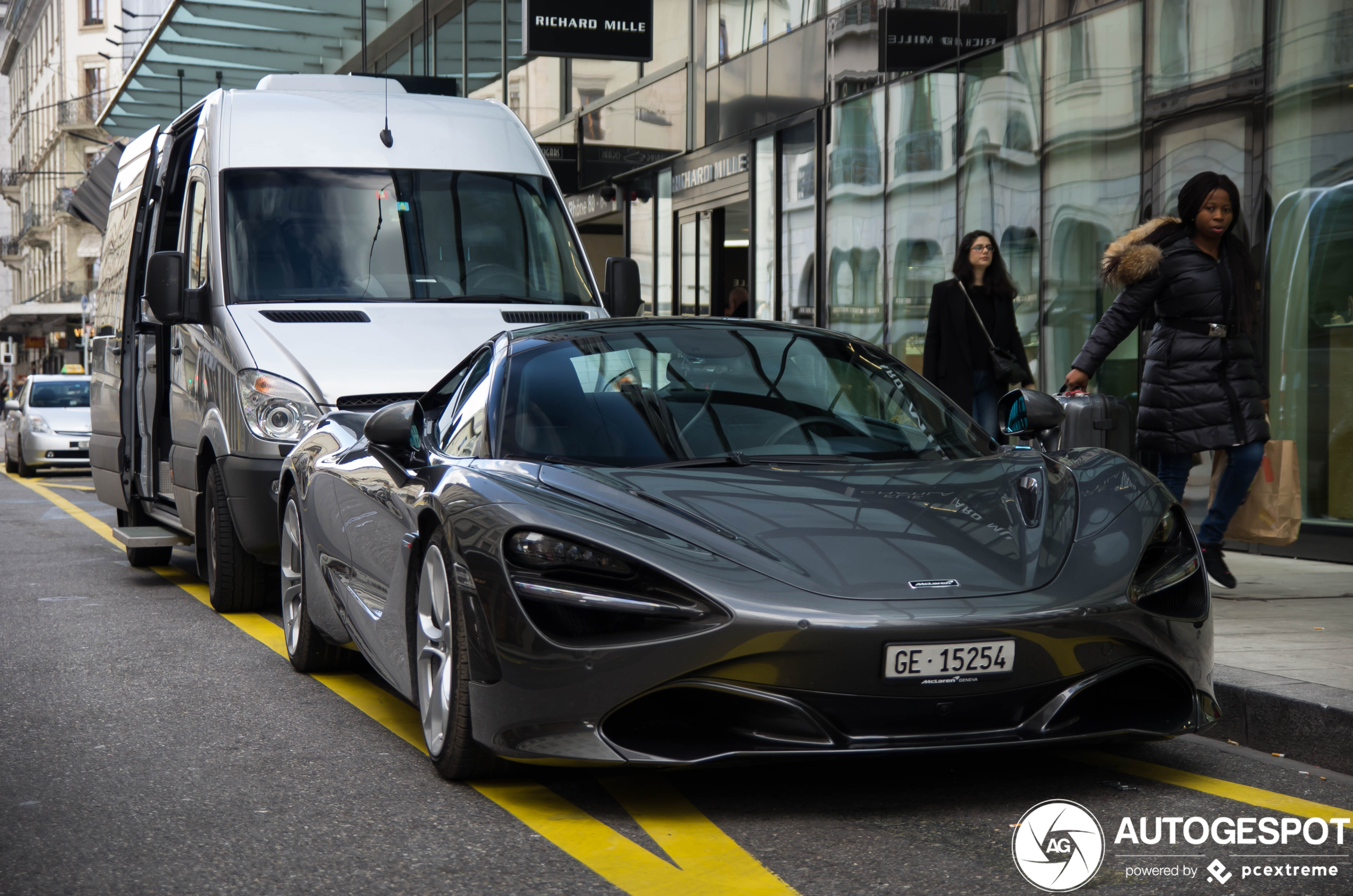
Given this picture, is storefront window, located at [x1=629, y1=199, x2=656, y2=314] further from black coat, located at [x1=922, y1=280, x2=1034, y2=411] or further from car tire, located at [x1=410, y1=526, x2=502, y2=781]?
car tire, located at [x1=410, y1=526, x2=502, y2=781]

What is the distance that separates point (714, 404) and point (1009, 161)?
899 cm

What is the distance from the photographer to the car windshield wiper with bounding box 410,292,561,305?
867 cm

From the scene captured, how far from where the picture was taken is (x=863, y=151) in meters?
15.7

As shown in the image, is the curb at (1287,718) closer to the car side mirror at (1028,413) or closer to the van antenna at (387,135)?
the car side mirror at (1028,413)

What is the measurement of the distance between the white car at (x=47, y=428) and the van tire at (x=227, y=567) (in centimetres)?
1685

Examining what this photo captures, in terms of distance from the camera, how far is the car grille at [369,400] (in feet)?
25.1

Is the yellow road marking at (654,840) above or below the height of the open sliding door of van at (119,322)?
below

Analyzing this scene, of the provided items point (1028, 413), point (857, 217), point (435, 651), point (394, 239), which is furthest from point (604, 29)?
point (435, 651)

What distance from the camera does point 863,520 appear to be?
4227mm

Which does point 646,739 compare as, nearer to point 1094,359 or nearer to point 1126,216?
point 1094,359

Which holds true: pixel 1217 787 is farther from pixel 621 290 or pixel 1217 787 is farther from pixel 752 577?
pixel 621 290

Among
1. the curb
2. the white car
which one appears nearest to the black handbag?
the curb

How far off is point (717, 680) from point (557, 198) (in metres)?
6.04

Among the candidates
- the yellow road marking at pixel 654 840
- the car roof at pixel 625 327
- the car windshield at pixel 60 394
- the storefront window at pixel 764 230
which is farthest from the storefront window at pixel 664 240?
the yellow road marking at pixel 654 840
